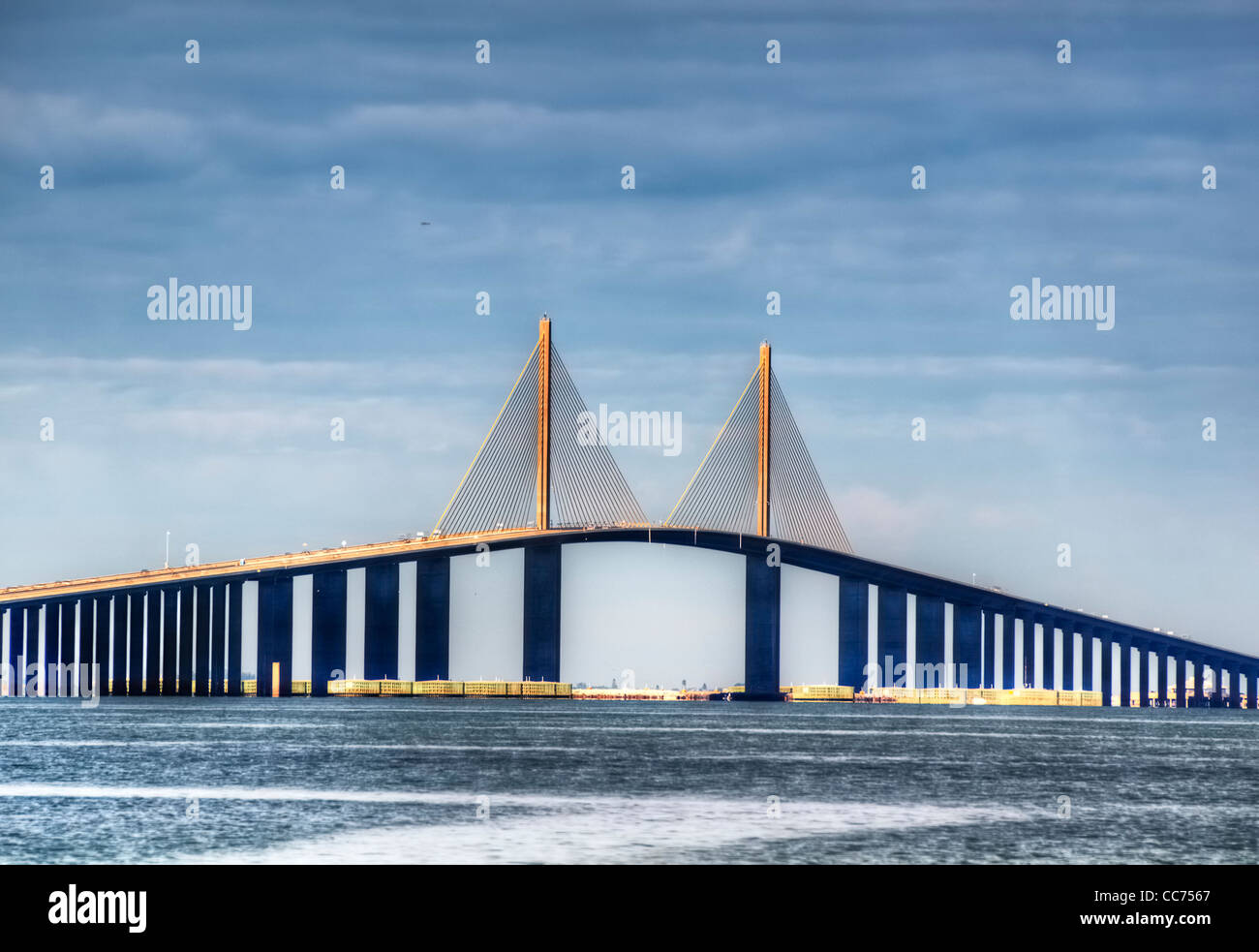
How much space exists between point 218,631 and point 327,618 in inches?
314

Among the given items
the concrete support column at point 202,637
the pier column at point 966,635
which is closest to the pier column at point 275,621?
the concrete support column at point 202,637

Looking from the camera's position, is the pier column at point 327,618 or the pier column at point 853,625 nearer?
the pier column at point 327,618

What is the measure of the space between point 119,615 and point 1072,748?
2832 inches

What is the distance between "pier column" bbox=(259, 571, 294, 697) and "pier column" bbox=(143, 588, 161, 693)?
7.28m

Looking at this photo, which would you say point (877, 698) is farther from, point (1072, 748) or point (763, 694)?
point (1072, 748)

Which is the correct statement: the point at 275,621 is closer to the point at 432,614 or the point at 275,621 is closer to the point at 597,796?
the point at 432,614

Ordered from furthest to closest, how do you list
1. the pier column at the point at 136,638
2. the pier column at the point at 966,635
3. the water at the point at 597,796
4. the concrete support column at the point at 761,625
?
the pier column at the point at 966,635, the concrete support column at the point at 761,625, the pier column at the point at 136,638, the water at the point at 597,796

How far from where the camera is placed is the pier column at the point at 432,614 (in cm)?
12800

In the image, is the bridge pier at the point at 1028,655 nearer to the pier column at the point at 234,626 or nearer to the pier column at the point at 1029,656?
the pier column at the point at 1029,656

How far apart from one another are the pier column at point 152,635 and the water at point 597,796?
39.6 metres

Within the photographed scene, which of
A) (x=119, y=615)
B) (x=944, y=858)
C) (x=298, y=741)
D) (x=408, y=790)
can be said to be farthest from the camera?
(x=119, y=615)

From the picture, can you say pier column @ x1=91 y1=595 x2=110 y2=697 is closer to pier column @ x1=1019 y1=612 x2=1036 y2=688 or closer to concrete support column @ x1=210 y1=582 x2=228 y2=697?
concrete support column @ x1=210 y1=582 x2=228 y2=697
